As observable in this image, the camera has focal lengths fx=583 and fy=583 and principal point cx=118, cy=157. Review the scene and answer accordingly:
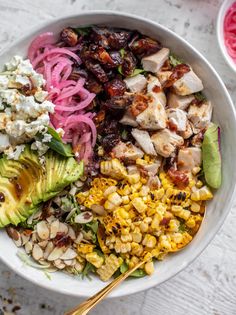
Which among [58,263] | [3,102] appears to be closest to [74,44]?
[3,102]

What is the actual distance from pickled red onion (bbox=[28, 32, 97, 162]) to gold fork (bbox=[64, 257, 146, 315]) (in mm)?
515

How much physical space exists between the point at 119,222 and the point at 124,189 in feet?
0.47

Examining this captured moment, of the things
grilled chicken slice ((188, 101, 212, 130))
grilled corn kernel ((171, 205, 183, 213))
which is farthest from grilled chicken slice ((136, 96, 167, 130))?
grilled corn kernel ((171, 205, 183, 213))

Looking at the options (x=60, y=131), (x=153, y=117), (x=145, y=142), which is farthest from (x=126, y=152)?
(x=60, y=131)

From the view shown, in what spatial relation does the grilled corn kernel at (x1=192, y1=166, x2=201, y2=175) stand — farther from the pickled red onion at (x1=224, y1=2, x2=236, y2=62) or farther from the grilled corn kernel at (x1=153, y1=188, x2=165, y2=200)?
the pickled red onion at (x1=224, y1=2, x2=236, y2=62)

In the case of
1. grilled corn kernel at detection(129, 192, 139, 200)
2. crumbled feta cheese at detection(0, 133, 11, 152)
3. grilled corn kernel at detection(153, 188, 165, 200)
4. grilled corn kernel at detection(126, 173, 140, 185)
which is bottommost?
grilled corn kernel at detection(129, 192, 139, 200)

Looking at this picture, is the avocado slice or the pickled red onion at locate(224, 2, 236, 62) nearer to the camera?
the avocado slice

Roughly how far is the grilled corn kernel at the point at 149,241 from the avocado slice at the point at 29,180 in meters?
0.39

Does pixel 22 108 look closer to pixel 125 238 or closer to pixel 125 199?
pixel 125 199

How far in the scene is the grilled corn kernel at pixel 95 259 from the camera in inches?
99.0

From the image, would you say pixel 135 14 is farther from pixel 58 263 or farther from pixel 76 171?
pixel 58 263

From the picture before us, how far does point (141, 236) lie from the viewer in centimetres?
249

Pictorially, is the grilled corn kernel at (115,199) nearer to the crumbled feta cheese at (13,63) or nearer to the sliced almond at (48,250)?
the sliced almond at (48,250)

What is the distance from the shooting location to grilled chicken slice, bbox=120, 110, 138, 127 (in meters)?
2.50
